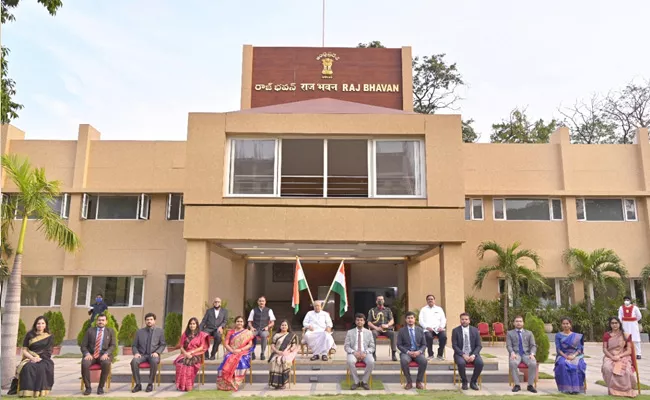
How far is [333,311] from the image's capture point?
66.2 ft

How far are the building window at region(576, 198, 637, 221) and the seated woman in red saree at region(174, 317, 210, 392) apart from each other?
14.0 meters

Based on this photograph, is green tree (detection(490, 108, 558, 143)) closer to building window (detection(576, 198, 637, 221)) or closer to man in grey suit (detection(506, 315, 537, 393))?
building window (detection(576, 198, 637, 221))

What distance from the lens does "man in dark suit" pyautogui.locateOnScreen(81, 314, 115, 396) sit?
29.6 ft

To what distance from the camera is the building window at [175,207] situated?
728 inches

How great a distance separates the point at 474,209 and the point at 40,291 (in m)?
14.8

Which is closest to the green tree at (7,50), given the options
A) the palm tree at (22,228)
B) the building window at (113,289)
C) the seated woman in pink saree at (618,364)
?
the palm tree at (22,228)

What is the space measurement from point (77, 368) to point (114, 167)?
8.37 m

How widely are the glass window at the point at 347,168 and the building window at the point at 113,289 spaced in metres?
8.18

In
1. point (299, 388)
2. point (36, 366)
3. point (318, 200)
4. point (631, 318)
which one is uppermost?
point (318, 200)

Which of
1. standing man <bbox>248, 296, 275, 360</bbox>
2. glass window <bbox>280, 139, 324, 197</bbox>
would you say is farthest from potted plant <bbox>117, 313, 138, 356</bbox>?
glass window <bbox>280, 139, 324, 197</bbox>

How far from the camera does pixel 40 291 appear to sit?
18156 millimetres

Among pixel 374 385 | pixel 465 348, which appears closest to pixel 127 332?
pixel 374 385

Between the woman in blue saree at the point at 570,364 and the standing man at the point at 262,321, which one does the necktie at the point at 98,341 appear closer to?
the standing man at the point at 262,321

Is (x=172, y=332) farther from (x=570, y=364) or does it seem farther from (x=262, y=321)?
(x=570, y=364)
